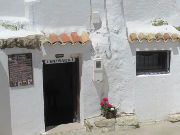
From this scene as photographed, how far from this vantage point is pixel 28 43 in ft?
36.4

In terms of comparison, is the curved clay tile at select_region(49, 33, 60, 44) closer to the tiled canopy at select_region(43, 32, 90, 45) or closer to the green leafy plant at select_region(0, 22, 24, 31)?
the tiled canopy at select_region(43, 32, 90, 45)

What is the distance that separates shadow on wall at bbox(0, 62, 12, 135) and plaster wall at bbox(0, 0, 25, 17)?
167 cm

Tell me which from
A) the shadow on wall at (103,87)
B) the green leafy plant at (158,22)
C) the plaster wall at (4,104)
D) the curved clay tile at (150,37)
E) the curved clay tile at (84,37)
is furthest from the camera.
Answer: the green leafy plant at (158,22)

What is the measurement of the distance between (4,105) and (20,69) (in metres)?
1.16

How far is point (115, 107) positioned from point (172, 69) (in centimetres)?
260

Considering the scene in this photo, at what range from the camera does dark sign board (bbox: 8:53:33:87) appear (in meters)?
11.1

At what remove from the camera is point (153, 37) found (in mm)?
12922

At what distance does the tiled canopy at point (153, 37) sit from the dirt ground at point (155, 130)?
9.87 feet

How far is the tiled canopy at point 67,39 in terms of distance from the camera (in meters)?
11.4

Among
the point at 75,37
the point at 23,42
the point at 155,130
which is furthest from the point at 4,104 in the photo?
the point at 155,130

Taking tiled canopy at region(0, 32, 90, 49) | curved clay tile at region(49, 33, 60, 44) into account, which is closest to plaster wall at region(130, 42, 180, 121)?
tiled canopy at region(0, 32, 90, 49)

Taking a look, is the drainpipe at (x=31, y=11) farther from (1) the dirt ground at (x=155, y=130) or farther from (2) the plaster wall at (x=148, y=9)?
(1) the dirt ground at (x=155, y=130)

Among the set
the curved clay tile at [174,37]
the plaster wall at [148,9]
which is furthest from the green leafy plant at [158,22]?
the curved clay tile at [174,37]

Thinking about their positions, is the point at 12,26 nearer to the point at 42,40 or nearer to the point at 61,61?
the point at 42,40
